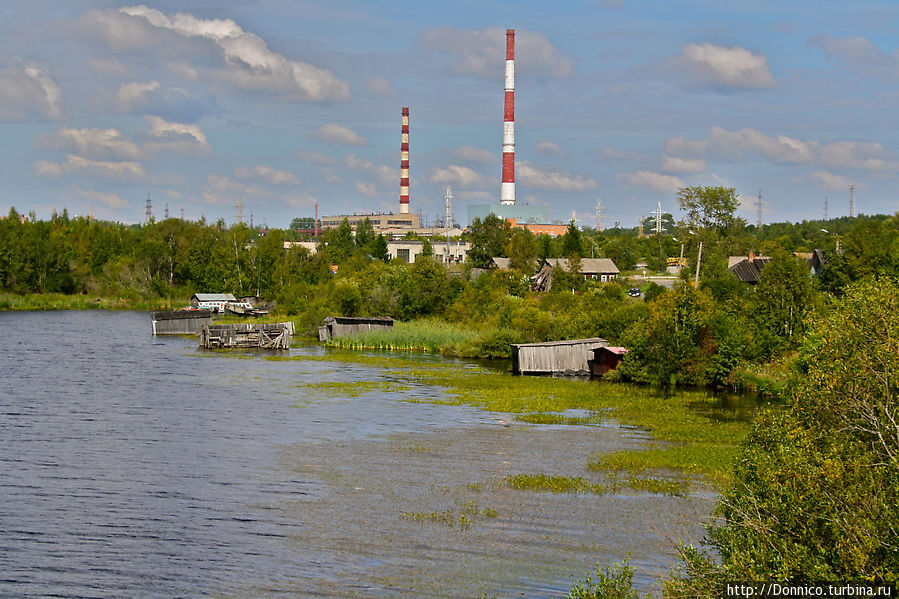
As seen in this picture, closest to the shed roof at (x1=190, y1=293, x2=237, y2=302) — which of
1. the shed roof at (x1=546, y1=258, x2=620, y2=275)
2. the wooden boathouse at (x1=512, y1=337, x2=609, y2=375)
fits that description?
the shed roof at (x1=546, y1=258, x2=620, y2=275)

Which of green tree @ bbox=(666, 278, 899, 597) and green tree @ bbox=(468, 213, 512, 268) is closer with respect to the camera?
green tree @ bbox=(666, 278, 899, 597)

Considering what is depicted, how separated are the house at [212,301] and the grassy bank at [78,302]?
10.5 metres

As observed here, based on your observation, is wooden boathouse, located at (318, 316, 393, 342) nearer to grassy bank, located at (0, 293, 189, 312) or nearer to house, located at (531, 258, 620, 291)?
house, located at (531, 258, 620, 291)

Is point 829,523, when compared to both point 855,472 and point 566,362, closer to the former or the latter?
point 855,472

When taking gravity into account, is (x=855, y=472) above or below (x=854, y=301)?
below

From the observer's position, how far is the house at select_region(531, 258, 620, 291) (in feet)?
351

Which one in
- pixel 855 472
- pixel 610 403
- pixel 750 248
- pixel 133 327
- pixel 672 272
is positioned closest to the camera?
pixel 855 472

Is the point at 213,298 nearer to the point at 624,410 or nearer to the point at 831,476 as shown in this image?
the point at 624,410

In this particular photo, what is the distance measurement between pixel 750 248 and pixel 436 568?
105378 mm

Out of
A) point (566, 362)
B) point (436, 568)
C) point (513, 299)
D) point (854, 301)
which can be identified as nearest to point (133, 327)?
point (513, 299)

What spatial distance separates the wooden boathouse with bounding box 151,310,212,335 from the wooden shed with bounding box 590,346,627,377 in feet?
143

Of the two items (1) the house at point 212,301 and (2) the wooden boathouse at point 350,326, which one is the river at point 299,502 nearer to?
(2) the wooden boathouse at point 350,326

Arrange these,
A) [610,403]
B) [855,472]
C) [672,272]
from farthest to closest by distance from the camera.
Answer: [672,272] < [610,403] < [855,472]

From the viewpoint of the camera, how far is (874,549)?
1266 centimetres
